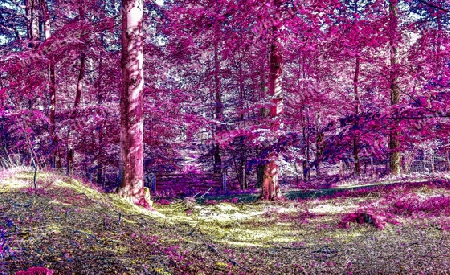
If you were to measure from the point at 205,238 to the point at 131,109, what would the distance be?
132 inches

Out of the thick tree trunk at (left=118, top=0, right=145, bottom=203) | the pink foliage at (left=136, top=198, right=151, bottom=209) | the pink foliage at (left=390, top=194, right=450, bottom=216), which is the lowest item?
the pink foliage at (left=390, top=194, right=450, bottom=216)

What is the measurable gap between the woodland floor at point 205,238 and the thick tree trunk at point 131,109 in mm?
494

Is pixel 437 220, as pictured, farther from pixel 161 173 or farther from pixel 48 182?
pixel 161 173

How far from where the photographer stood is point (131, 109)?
7.25 metres

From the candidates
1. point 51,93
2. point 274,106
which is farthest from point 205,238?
point 51,93

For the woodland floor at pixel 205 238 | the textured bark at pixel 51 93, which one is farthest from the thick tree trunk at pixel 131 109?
the textured bark at pixel 51 93

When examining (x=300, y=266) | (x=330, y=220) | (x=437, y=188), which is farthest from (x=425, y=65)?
(x=300, y=266)

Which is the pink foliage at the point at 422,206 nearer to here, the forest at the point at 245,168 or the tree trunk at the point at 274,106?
the forest at the point at 245,168

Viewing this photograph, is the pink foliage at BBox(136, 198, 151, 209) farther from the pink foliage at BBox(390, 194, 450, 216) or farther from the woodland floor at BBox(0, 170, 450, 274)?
the pink foliage at BBox(390, 194, 450, 216)

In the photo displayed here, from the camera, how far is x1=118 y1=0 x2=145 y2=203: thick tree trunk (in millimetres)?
7203

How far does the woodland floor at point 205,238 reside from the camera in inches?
111

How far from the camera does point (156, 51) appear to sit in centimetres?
1400

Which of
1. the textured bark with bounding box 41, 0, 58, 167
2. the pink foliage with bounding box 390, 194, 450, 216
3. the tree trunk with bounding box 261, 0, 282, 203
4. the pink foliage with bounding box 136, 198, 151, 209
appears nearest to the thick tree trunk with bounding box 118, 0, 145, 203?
the pink foliage with bounding box 136, 198, 151, 209

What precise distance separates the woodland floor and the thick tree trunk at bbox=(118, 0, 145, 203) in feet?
1.62
